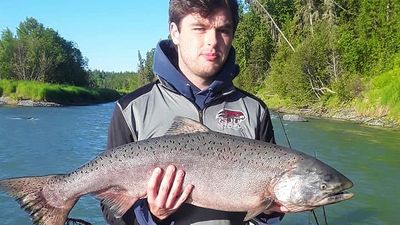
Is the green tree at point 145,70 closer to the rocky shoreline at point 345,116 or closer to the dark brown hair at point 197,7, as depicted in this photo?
the rocky shoreline at point 345,116

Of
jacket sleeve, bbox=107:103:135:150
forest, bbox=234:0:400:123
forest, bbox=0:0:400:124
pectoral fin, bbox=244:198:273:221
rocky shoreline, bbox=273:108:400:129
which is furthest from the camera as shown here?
forest, bbox=0:0:400:124

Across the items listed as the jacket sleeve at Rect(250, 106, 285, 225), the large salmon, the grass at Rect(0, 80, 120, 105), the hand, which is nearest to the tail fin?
the large salmon

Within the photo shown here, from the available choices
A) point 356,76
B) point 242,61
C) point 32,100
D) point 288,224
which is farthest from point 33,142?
point 242,61

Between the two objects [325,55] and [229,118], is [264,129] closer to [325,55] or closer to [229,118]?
[229,118]

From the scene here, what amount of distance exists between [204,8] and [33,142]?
1881 cm

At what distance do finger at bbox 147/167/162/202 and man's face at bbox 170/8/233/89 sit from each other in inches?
24.8

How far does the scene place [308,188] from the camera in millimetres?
2580

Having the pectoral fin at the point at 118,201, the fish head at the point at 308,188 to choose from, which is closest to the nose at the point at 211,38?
the fish head at the point at 308,188

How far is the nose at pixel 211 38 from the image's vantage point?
2553 mm

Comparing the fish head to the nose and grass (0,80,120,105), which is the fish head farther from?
grass (0,80,120,105)

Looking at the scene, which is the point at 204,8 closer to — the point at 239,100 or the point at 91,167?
the point at 239,100

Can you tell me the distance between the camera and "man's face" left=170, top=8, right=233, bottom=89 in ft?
8.44

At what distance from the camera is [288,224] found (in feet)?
31.3

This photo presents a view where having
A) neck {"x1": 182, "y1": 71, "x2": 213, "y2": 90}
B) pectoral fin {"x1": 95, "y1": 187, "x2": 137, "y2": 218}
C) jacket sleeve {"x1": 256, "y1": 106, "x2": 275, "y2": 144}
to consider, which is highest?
neck {"x1": 182, "y1": 71, "x2": 213, "y2": 90}
